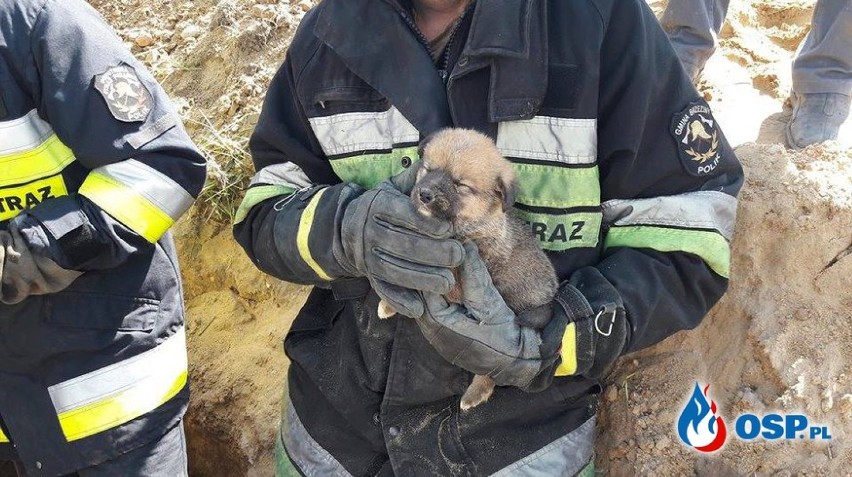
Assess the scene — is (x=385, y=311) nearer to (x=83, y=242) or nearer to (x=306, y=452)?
(x=306, y=452)

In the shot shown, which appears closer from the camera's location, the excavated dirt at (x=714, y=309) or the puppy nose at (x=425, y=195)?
the puppy nose at (x=425, y=195)

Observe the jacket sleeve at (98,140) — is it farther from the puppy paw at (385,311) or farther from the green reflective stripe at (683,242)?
the green reflective stripe at (683,242)

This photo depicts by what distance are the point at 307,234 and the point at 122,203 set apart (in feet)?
2.13

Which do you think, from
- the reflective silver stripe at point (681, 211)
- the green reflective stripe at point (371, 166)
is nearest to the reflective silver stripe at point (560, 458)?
the reflective silver stripe at point (681, 211)

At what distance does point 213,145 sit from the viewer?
4316mm

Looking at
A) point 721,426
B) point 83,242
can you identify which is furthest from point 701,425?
point 83,242

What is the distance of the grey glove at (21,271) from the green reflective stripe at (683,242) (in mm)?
1898

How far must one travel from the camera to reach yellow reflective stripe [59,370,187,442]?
2.73 metres

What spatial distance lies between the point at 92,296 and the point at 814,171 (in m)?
2.76

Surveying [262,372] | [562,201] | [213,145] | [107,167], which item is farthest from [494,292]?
[213,145]

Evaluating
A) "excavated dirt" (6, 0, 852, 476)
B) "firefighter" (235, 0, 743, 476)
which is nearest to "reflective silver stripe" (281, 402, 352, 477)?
"firefighter" (235, 0, 743, 476)

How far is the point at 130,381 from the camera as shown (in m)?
2.79

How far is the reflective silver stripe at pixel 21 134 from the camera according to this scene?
8.67 feet

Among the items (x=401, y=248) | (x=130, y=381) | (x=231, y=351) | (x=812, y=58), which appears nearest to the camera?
(x=401, y=248)
